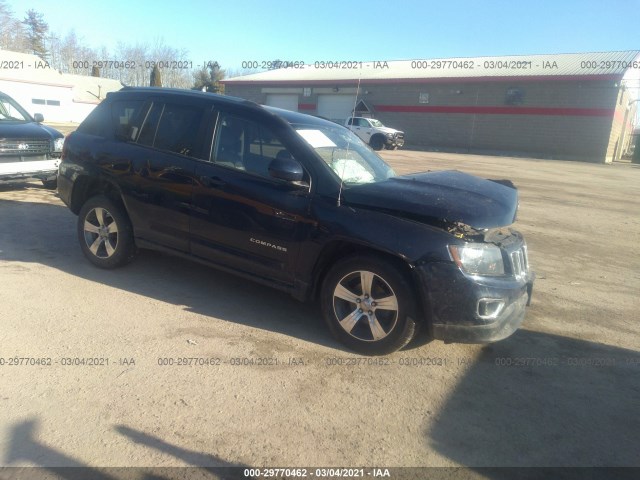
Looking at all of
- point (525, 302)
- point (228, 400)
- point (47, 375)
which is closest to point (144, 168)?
point (47, 375)

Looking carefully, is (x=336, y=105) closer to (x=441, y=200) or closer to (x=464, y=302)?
(x=441, y=200)

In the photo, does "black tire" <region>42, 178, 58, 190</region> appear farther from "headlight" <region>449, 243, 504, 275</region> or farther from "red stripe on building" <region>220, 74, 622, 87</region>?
"red stripe on building" <region>220, 74, 622, 87</region>

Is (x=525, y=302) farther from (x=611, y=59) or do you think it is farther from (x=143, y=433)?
(x=611, y=59)

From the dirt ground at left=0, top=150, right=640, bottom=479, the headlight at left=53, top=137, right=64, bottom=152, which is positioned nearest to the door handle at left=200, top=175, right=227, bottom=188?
the dirt ground at left=0, top=150, right=640, bottom=479

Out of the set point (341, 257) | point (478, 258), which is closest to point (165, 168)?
point (341, 257)

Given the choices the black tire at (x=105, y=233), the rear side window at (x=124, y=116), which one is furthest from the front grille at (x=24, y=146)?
the rear side window at (x=124, y=116)

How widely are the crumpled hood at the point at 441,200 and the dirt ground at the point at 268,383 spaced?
113 cm

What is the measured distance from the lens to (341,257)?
407 cm

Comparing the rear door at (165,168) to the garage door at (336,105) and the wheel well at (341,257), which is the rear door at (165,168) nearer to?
the wheel well at (341,257)

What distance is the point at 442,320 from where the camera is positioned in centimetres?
367

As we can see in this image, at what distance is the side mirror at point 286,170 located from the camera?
13.2ft

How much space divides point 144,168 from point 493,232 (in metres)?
3.30

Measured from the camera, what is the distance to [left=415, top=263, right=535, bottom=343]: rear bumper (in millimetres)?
→ 3574

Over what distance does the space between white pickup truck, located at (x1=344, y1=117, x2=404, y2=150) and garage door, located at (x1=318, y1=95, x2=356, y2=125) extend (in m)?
9.14
